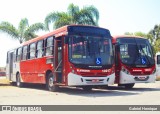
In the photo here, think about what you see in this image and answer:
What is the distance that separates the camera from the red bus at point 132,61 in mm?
16719

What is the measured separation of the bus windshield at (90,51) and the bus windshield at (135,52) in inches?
89.6

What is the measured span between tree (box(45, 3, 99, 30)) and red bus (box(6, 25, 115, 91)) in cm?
1293

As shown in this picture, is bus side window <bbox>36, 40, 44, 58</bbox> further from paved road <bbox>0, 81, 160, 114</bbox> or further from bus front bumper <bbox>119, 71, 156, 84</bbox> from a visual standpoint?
bus front bumper <bbox>119, 71, 156, 84</bbox>

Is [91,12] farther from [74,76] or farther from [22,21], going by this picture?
[74,76]

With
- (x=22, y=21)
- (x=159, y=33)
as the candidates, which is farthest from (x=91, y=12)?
(x=159, y=33)

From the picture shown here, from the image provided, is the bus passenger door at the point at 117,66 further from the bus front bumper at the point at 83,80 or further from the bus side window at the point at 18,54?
the bus side window at the point at 18,54

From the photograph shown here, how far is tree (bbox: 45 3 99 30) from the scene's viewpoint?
29.7 metres

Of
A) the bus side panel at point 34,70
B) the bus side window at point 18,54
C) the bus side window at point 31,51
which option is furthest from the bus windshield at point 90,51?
the bus side window at point 18,54

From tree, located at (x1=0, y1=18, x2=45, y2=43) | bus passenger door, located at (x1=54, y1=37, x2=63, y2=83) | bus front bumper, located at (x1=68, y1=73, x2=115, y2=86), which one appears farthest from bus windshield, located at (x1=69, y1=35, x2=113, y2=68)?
tree, located at (x1=0, y1=18, x2=45, y2=43)

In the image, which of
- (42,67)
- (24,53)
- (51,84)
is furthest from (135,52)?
(24,53)

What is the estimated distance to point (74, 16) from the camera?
3016cm

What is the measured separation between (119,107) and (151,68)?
829cm

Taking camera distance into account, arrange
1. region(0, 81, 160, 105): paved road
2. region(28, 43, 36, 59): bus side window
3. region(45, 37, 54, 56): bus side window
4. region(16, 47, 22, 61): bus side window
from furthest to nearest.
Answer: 1. region(16, 47, 22, 61): bus side window
2. region(28, 43, 36, 59): bus side window
3. region(45, 37, 54, 56): bus side window
4. region(0, 81, 160, 105): paved road

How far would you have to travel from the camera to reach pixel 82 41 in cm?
1433
